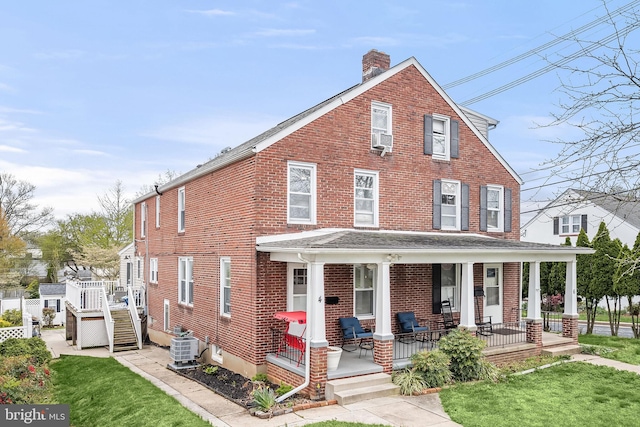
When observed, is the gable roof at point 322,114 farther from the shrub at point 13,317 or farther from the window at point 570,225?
the window at point 570,225

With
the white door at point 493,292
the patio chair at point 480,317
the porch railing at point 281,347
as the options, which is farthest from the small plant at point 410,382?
the white door at point 493,292

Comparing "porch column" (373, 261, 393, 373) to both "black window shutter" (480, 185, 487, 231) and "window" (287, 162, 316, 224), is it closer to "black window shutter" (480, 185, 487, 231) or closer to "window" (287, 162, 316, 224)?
"window" (287, 162, 316, 224)

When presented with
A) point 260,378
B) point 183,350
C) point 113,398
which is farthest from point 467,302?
point 113,398

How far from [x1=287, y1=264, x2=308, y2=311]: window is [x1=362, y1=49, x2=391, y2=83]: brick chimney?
7219 millimetres

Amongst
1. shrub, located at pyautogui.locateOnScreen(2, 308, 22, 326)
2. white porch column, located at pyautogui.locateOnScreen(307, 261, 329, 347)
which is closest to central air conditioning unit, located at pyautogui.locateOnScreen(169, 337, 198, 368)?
white porch column, located at pyautogui.locateOnScreen(307, 261, 329, 347)

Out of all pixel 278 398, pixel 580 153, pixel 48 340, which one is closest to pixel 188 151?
pixel 48 340

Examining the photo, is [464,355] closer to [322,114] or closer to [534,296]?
[534,296]

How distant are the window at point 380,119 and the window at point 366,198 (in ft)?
3.27

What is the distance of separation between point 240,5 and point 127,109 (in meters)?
10.1

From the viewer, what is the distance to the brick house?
11750 mm

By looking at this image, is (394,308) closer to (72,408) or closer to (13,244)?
(72,408)

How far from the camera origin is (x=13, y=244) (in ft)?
123

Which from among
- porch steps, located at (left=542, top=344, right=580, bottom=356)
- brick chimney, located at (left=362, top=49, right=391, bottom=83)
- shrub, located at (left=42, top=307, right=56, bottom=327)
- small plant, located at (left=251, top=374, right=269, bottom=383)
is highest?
brick chimney, located at (left=362, top=49, right=391, bottom=83)

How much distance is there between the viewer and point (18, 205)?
44.0 metres
